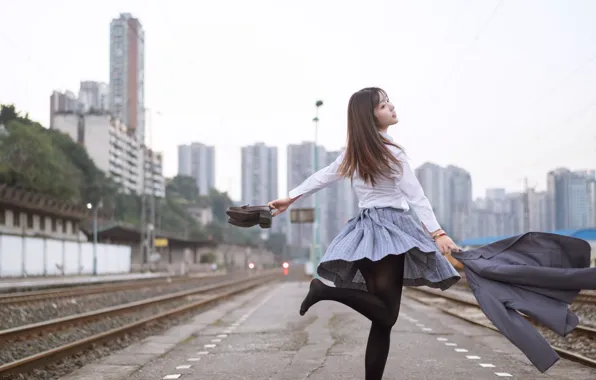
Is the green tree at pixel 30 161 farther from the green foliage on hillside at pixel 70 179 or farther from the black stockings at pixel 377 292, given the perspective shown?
the black stockings at pixel 377 292

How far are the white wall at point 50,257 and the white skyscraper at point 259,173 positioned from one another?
3370 inches

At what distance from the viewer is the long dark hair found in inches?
165

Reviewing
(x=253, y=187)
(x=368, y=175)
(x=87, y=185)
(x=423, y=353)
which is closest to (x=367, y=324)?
(x=423, y=353)

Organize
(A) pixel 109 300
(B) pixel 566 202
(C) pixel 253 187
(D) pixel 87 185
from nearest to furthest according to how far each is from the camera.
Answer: (A) pixel 109 300 < (B) pixel 566 202 < (D) pixel 87 185 < (C) pixel 253 187

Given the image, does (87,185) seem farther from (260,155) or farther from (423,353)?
(423,353)

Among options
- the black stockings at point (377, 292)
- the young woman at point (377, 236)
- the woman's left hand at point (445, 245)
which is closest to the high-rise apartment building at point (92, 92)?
the young woman at point (377, 236)

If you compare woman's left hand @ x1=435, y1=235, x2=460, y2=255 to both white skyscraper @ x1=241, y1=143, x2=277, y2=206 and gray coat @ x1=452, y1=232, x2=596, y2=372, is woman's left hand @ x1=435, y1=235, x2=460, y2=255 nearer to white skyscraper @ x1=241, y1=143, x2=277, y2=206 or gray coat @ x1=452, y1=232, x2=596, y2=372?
gray coat @ x1=452, y1=232, x2=596, y2=372

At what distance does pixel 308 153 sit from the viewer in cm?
11519

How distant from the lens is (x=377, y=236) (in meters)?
4.09

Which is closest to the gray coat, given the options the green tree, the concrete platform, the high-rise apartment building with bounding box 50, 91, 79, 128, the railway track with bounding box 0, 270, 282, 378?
the concrete platform

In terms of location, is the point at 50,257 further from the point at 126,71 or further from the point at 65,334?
the point at 126,71

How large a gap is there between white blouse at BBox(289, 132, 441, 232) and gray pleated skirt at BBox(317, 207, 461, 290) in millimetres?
57

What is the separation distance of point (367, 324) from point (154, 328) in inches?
159

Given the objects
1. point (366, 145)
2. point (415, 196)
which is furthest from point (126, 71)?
point (415, 196)
